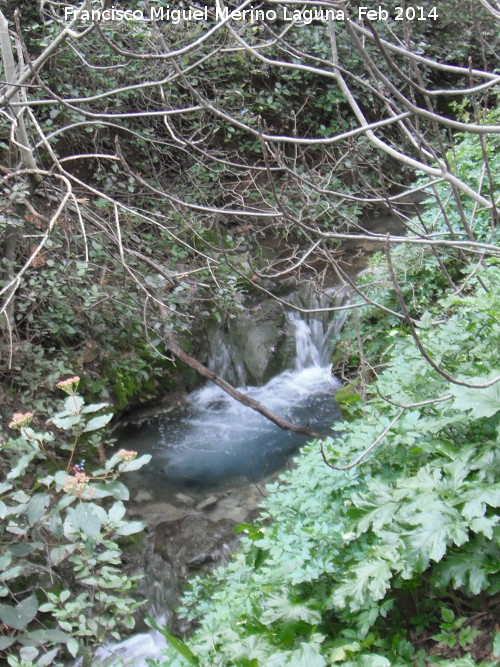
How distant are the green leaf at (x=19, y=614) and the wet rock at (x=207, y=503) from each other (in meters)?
2.65

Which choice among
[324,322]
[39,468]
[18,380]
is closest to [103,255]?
[18,380]

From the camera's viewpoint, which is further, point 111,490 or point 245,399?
point 245,399

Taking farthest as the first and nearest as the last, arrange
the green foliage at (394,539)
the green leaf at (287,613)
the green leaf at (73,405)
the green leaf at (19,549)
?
the green leaf at (19,549) < the green leaf at (73,405) < the green leaf at (287,613) < the green foliage at (394,539)

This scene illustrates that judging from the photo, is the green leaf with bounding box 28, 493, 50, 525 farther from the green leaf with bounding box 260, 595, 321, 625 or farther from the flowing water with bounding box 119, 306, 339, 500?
the flowing water with bounding box 119, 306, 339, 500

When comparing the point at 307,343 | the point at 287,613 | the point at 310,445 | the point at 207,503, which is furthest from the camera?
the point at 307,343

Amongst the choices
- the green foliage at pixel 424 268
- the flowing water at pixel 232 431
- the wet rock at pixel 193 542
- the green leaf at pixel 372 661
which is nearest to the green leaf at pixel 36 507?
the green leaf at pixel 372 661

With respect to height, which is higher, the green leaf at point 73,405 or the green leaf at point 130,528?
the green leaf at point 73,405

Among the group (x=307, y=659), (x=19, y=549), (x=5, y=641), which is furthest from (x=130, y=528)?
(x=307, y=659)

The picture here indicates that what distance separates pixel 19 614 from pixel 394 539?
1670mm

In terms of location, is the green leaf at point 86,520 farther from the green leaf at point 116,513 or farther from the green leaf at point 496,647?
the green leaf at point 496,647

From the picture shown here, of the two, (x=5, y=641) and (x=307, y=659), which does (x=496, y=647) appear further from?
(x=5, y=641)

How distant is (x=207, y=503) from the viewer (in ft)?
17.2

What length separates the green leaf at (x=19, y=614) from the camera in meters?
2.52

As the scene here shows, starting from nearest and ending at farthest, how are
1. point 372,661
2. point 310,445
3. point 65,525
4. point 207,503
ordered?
point 372,661 → point 65,525 → point 310,445 → point 207,503
